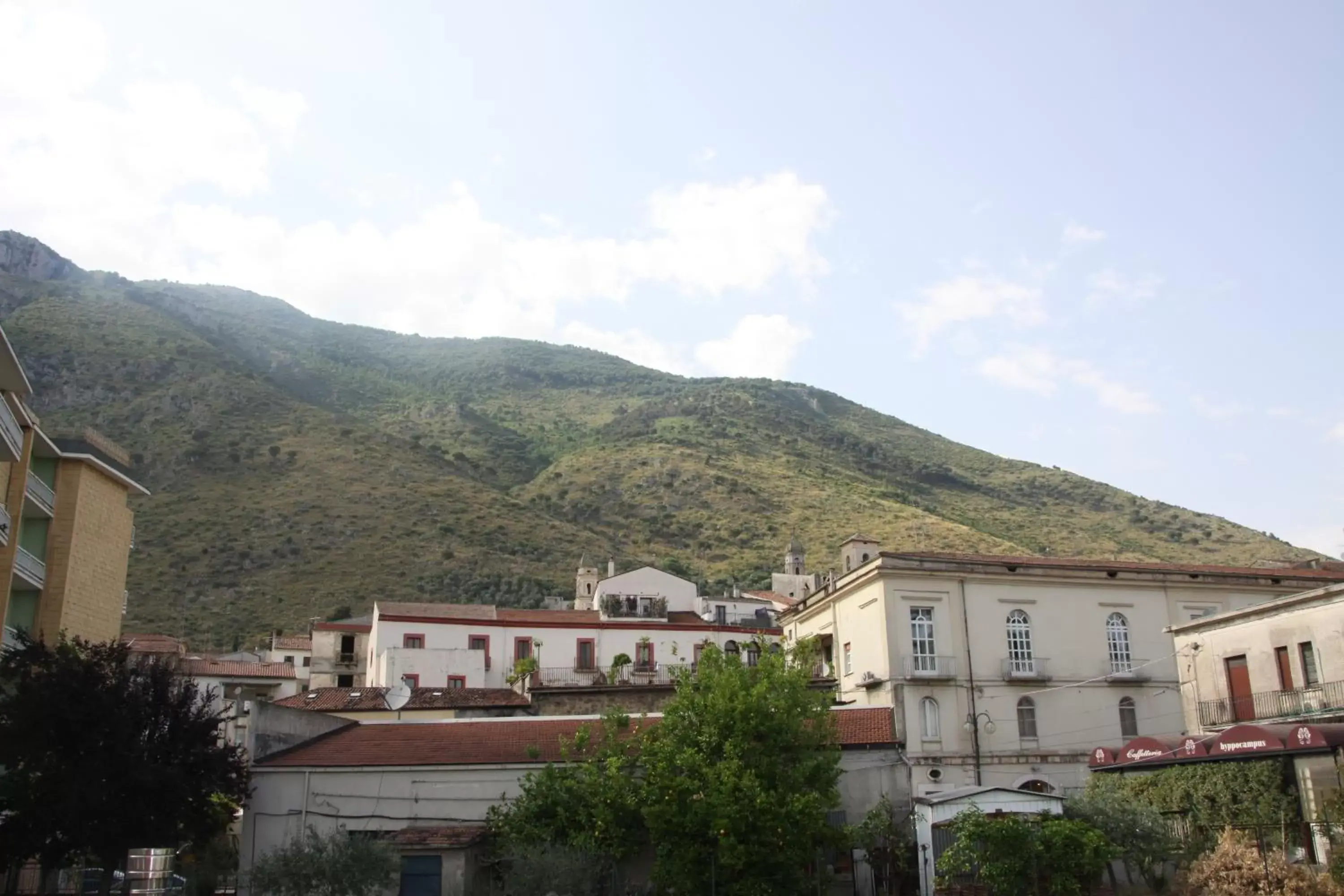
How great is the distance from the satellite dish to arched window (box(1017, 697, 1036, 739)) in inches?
771

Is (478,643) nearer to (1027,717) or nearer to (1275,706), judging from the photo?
(1027,717)

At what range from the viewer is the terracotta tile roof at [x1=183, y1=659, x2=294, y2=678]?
54656 mm

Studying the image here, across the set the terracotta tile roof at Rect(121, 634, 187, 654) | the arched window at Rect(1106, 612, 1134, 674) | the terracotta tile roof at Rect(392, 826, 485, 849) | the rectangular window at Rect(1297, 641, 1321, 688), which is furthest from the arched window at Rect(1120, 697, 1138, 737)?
the terracotta tile roof at Rect(121, 634, 187, 654)

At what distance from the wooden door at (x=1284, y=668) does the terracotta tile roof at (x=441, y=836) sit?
Answer: 19.9m

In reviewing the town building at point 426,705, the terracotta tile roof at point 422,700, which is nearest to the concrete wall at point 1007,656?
the town building at point 426,705

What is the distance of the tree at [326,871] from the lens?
907 inches

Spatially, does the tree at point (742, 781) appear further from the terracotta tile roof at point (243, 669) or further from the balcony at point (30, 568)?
the terracotta tile roof at point (243, 669)

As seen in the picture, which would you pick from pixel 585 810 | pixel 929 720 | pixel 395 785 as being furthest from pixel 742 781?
pixel 929 720

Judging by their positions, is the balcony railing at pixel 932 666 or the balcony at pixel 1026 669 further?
the balcony at pixel 1026 669

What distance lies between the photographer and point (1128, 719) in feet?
122

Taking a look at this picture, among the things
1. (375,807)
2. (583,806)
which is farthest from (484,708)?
(583,806)

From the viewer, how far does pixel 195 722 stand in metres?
25.5

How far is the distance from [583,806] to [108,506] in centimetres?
1736

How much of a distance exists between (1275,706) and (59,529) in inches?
1250
